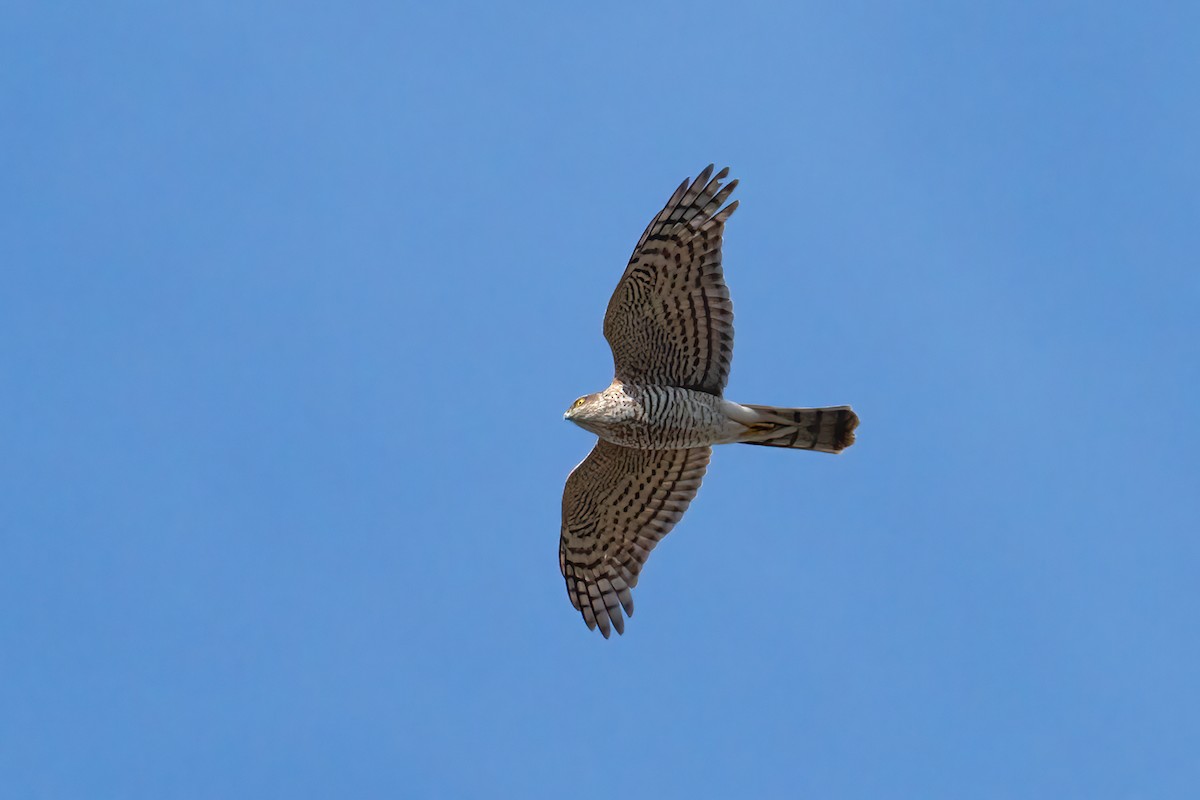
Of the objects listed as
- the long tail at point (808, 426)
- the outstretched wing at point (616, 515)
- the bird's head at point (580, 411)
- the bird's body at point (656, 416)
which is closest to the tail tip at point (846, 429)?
the long tail at point (808, 426)

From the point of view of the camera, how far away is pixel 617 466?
1664cm

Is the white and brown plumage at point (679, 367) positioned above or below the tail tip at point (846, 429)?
above

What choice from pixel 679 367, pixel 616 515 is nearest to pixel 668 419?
pixel 679 367

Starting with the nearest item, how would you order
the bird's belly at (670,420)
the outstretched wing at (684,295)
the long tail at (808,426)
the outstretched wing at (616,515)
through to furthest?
the outstretched wing at (684,295) < the bird's belly at (670,420) < the long tail at (808,426) < the outstretched wing at (616,515)

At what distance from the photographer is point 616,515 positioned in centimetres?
1694

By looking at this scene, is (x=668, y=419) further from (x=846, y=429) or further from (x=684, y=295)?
(x=846, y=429)

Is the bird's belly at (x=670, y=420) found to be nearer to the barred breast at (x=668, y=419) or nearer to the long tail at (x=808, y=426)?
the barred breast at (x=668, y=419)

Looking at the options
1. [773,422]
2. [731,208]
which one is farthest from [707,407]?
[731,208]

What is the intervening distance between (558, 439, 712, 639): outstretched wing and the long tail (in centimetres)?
95

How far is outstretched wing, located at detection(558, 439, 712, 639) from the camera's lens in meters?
16.7

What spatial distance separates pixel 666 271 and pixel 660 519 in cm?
281

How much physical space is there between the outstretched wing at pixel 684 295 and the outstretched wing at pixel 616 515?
1148 mm

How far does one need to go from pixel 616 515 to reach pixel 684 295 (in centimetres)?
267

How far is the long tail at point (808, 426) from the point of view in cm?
1582
